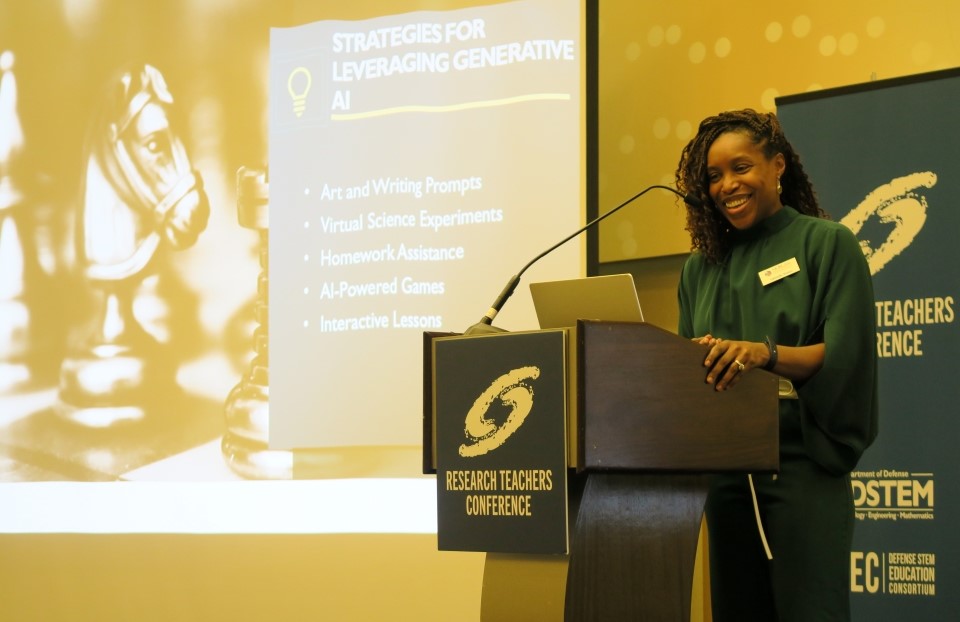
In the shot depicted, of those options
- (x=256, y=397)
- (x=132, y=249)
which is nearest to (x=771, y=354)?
(x=256, y=397)

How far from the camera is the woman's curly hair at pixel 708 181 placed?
6.64 feet

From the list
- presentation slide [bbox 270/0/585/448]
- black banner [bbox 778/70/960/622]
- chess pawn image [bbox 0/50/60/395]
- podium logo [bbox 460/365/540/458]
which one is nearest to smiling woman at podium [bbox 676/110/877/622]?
podium logo [bbox 460/365/540/458]

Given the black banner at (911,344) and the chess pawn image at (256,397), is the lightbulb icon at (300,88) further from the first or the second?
the black banner at (911,344)

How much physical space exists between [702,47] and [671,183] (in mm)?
543

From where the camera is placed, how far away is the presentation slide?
3.60 m

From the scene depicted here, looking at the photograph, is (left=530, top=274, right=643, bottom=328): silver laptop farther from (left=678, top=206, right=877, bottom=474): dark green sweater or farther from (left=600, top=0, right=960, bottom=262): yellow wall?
(left=600, top=0, right=960, bottom=262): yellow wall

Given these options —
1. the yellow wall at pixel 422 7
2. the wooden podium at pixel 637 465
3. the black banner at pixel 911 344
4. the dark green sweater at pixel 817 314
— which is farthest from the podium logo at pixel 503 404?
the yellow wall at pixel 422 7

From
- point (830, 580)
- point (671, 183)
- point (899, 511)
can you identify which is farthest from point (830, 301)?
point (671, 183)

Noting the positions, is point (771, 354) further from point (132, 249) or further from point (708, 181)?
point (132, 249)

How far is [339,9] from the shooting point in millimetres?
3875

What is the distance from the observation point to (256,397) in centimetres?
379

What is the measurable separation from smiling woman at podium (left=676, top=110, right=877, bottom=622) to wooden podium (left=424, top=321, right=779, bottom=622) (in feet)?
0.21

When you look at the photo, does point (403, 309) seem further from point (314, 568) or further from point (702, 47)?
point (702, 47)

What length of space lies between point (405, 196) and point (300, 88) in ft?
1.87
